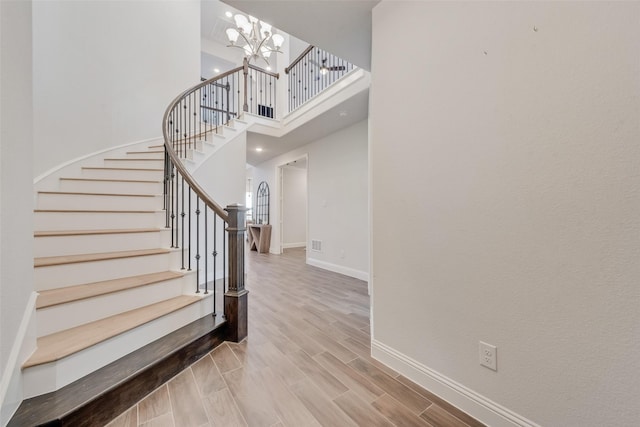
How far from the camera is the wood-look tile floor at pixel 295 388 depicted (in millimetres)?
1252

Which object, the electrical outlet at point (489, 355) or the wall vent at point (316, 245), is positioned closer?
the electrical outlet at point (489, 355)

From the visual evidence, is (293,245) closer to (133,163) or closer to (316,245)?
(316,245)

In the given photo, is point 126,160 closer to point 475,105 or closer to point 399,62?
point 399,62

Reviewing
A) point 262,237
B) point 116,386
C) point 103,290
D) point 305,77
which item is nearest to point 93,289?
point 103,290

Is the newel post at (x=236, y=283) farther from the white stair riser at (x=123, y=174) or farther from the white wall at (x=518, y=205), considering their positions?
the white stair riser at (x=123, y=174)

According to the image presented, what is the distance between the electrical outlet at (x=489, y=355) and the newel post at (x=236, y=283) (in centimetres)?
163

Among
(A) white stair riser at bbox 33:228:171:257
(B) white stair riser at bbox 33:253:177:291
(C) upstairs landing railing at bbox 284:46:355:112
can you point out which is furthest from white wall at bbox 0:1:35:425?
(C) upstairs landing railing at bbox 284:46:355:112

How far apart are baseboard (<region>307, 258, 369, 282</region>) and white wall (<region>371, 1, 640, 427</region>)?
2242mm

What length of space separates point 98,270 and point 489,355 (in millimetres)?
2541

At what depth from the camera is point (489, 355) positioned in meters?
1.20

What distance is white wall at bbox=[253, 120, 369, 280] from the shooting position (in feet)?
13.2

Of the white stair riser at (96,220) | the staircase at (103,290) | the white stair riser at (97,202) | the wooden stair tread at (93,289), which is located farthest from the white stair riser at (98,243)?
the white stair riser at (97,202)

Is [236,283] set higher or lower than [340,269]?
higher

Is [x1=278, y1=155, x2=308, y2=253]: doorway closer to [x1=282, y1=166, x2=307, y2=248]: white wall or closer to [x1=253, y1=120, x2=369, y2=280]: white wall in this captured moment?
[x1=282, y1=166, x2=307, y2=248]: white wall
